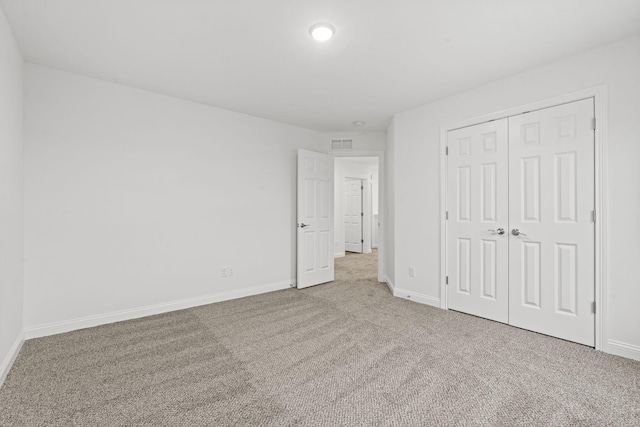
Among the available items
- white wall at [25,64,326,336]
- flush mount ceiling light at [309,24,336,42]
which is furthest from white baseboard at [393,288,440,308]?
flush mount ceiling light at [309,24,336,42]

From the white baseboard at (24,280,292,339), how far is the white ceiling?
238 cm

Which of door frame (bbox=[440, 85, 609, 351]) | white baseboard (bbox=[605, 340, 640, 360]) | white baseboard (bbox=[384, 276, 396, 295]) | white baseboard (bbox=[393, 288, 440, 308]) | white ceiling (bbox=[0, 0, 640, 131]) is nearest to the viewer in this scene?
white ceiling (bbox=[0, 0, 640, 131])

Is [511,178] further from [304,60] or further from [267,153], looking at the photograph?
[267,153]

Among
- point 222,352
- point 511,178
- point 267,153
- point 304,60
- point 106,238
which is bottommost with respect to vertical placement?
point 222,352

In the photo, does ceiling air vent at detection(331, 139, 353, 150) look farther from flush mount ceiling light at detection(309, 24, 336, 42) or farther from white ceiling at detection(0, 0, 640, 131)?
flush mount ceiling light at detection(309, 24, 336, 42)

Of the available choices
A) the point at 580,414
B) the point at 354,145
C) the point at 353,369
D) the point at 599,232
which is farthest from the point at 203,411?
the point at 354,145

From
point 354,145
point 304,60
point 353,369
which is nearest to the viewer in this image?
point 353,369

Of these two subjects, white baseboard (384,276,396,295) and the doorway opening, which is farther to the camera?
the doorway opening

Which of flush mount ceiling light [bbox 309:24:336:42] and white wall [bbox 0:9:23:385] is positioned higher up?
flush mount ceiling light [bbox 309:24:336:42]

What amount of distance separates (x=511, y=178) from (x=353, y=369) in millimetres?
2332

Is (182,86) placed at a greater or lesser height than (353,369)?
greater

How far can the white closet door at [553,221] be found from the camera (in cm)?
242

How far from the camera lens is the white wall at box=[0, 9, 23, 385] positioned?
1.95 meters

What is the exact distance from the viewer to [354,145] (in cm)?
477
